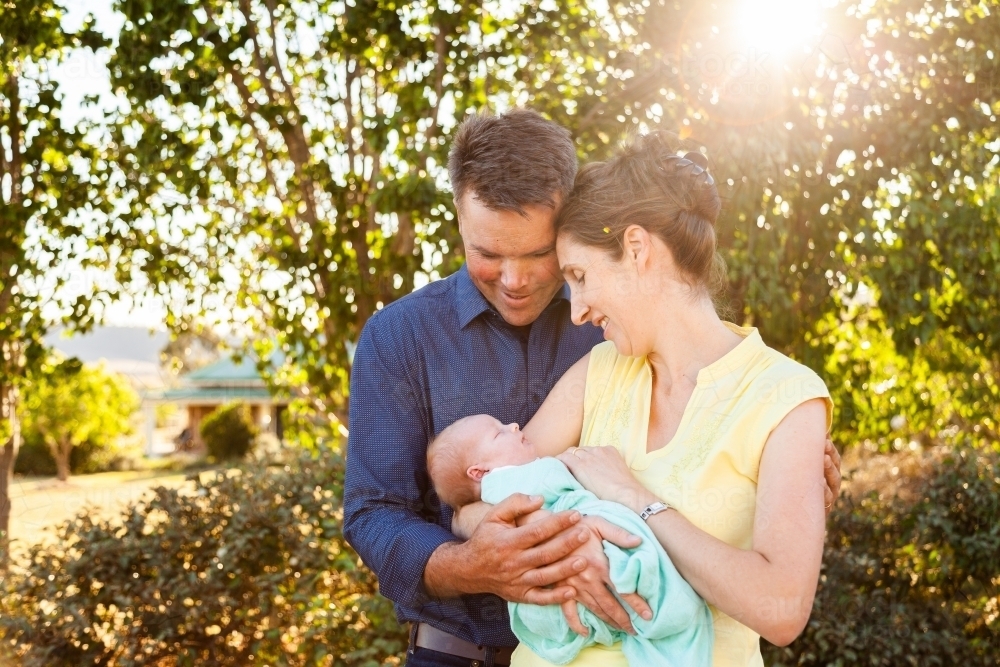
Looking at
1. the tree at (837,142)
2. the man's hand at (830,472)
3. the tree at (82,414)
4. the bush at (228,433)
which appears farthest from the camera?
the bush at (228,433)

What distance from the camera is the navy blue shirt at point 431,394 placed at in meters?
2.23

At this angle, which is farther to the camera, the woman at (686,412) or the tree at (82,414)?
the tree at (82,414)

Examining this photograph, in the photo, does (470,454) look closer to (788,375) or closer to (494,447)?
(494,447)

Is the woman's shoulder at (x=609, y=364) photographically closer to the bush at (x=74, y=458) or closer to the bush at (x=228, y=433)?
the bush at (x=228, y=433)

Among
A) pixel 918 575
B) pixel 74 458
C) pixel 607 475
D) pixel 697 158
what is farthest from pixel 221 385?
pixel 607 475

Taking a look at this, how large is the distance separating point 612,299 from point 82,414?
2226 cm

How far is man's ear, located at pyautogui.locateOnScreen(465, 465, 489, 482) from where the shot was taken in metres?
2.22

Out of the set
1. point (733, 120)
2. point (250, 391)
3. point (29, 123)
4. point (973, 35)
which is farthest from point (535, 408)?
point (250, 391)

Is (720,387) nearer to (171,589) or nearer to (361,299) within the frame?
(171,589)

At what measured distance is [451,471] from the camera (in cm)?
226

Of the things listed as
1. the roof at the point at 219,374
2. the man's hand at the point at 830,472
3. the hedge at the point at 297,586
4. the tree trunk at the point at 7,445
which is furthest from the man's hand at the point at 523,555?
the roof at the point at 219,374

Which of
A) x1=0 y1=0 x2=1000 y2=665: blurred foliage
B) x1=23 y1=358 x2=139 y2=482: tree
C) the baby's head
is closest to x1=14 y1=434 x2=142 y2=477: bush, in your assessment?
x1=23 y1=358 x2=139 y2=482: tree

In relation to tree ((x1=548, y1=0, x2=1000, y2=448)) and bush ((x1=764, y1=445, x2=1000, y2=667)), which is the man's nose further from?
bush ((x1=764, y1=445, x2=1000, y2=667))

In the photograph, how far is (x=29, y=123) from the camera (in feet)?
18.9
